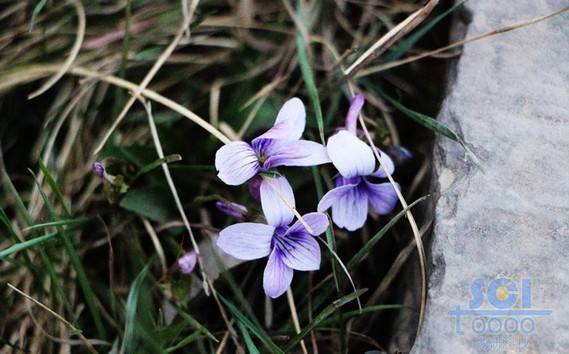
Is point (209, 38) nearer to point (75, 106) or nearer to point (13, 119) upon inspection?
point (75, 106)

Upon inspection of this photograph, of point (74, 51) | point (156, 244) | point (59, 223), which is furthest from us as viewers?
point (74, 51)

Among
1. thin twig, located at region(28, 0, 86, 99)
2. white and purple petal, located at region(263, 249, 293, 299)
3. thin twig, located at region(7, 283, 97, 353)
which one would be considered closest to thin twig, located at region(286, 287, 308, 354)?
white and purple petal, located at region(263, 249, 293, 299)

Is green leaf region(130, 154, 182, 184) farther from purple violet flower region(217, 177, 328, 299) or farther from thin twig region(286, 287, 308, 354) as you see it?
thin twig region(286, 287, 308, 354)

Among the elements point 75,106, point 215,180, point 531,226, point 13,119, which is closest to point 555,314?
point 531,226

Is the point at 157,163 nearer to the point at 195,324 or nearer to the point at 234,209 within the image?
the point at 234,209

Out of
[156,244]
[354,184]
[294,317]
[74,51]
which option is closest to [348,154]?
[354,184]

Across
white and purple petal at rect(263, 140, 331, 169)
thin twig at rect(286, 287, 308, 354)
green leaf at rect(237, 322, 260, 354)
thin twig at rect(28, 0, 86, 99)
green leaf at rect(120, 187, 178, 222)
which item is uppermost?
thin twig at rect(28, 0, 86, 99)

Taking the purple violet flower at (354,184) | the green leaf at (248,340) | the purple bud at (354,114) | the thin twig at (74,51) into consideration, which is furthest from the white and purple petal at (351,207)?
the thin twig at (74,51)
